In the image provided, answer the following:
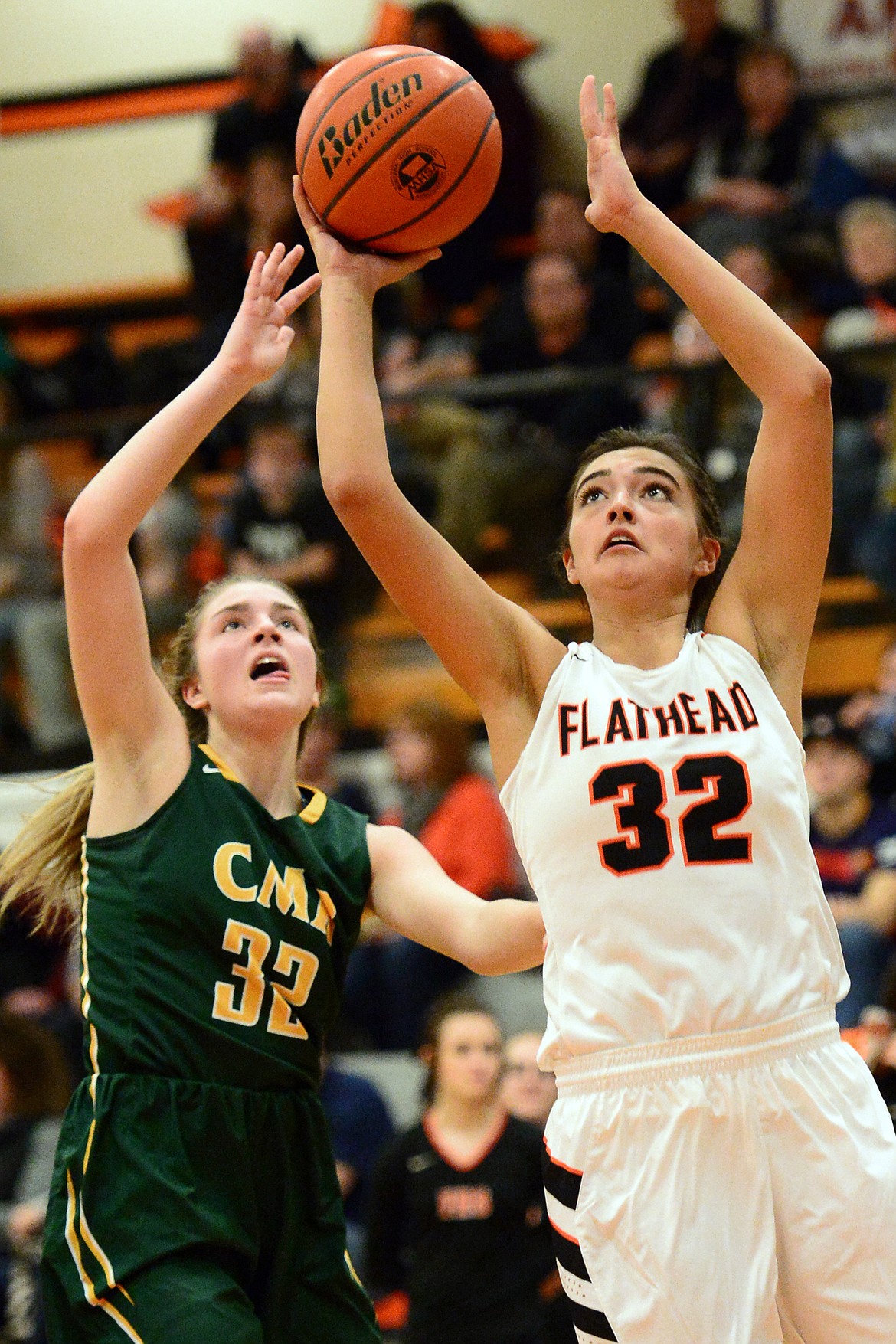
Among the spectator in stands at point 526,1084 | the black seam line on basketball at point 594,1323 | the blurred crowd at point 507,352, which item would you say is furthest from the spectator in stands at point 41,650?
the black seam line on basketball at point 594,1323

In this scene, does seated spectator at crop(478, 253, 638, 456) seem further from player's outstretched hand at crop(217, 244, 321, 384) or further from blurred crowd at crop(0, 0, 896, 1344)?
player's outstretched hand at crop(217, 244, 321, 384)

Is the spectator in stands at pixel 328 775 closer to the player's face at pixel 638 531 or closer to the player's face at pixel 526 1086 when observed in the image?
the player's face at pixel 526 1086

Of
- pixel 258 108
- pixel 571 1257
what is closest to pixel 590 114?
pixel 571 1257

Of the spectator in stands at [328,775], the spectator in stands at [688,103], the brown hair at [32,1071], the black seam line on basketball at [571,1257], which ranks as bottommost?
the black seam line on basketball at [571,1257]

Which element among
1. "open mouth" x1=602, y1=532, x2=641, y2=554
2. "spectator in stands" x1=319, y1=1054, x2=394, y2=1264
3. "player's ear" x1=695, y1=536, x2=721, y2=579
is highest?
"player's ear" x1=695, y1=536, x2=721, y2=579

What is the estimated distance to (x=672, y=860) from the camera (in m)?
2.74

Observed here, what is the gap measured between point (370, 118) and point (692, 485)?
0.98 m

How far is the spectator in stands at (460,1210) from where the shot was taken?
520cm

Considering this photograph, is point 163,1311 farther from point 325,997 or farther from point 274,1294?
point 325,997

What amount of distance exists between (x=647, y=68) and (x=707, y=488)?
729cm

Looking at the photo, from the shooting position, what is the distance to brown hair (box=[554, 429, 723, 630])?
3160 millimetres

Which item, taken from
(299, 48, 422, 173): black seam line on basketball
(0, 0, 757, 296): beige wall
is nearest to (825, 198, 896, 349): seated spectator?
(0, 0, 757, 296): beige wall

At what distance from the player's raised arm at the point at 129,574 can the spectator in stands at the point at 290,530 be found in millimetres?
4699

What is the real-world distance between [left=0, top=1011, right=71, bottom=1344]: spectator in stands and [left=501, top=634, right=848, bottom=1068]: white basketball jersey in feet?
11.9
